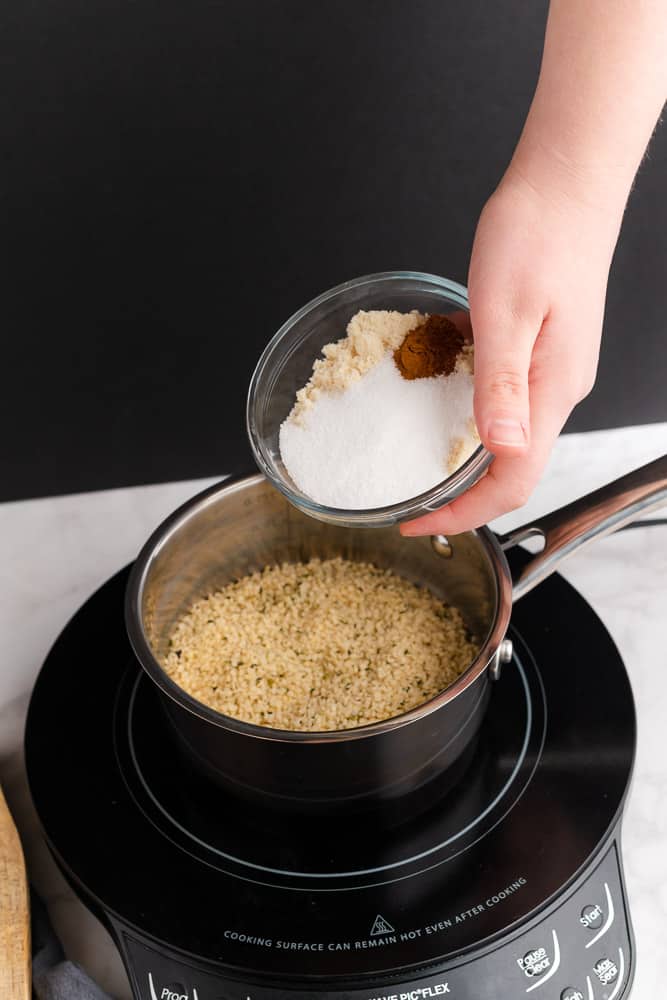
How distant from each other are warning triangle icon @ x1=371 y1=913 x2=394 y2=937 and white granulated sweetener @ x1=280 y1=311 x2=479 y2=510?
33 cm

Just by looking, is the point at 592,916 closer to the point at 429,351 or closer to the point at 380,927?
the point at 380,927

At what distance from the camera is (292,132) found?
98 centimetres

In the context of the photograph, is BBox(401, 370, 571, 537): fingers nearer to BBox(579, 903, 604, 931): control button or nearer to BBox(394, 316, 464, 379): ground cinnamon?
BBox(394, 316, 464, 379): ground cinnamon

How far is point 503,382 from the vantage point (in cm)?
62

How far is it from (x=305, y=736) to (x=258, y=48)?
66cm

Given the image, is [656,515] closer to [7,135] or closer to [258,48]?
[258,48]

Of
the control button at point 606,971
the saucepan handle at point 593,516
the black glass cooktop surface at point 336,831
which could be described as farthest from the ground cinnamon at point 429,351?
the control button at point 606,971

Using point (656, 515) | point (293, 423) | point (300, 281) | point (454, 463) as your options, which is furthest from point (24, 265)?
point (656, 515)

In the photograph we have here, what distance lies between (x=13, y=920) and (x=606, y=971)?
463 millimetres

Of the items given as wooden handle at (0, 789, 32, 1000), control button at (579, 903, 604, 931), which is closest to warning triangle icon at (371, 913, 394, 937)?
control button at (579, 903, 604, 931)

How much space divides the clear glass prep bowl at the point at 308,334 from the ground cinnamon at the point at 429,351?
0.05 m

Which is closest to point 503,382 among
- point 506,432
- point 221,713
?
point 506,432

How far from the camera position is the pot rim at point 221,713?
69 cm

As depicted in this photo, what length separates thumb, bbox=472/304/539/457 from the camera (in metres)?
0.61
